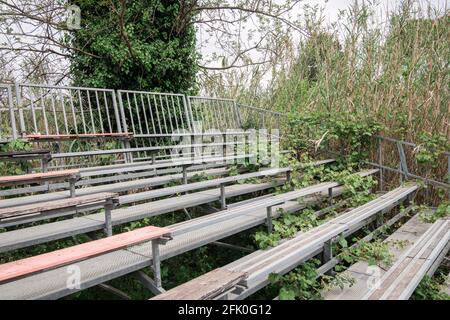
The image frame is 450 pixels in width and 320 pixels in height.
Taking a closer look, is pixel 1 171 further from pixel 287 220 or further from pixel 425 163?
pixel 425 163

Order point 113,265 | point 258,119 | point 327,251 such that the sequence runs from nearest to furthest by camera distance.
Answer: point 113,265
point 327,251
point 258,119

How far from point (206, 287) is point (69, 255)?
2.39 ft

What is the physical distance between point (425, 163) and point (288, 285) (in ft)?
11.5

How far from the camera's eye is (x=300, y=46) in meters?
8.59

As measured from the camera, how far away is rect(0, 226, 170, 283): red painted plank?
1783 mm

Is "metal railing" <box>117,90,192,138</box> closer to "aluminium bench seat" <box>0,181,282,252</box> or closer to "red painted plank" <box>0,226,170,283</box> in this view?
"aluminium bench seat" <box>0,181,282,252</box>

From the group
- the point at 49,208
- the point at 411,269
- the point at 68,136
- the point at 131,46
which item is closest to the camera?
the point at 49,208

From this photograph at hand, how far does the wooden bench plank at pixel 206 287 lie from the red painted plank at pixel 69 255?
0.39 metres

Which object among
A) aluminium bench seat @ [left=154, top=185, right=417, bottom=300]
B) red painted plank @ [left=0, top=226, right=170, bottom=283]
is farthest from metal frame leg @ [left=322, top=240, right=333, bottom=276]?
red painted plank @ [left=0, top=226, right=170, bottom=283]

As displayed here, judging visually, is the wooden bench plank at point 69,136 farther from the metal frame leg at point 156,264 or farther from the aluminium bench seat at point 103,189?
the metal frame leg at point 156,264

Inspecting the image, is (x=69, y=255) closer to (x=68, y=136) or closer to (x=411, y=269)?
(x=411, y=269)

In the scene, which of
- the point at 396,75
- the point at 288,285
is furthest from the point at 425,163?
the point at 288,285

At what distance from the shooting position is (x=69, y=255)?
2.01 metres

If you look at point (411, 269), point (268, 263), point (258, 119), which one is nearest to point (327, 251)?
point (411, 269)
